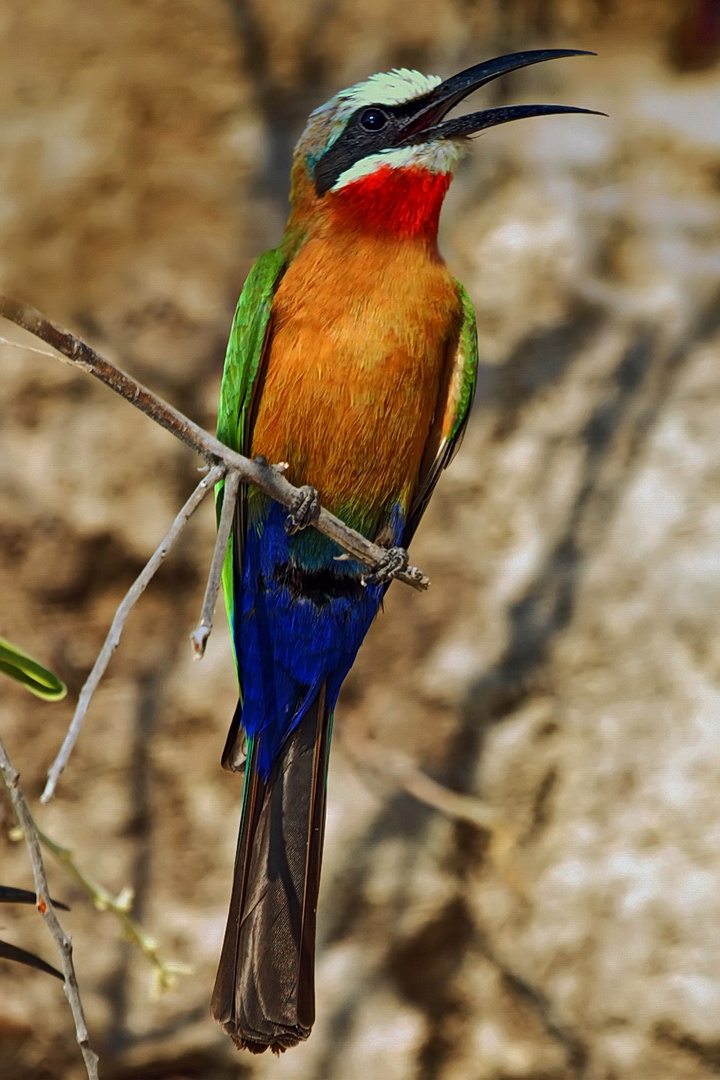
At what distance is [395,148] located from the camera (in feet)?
6.46

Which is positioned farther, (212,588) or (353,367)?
(353,367)

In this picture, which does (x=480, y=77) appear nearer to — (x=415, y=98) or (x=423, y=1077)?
(x=415, y=98)

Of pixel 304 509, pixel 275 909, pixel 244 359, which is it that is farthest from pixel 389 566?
pixel 275 909

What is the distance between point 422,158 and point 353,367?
448mm

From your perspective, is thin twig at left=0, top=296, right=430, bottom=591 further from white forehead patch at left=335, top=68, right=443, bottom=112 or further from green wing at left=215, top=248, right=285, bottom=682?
white forehead patch at left=335, top=68, right=443, bottom=112

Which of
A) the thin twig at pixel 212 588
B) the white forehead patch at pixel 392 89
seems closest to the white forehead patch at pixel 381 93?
the white forehead patch at pixel 392 89

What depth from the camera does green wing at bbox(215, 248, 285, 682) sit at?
1883mm

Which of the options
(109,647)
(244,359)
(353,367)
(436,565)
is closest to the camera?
(109,647)

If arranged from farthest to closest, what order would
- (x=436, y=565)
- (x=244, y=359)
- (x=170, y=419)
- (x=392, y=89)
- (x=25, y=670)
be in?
(x=436, y=565), (x=392, y=89), (x=244, y=359), (x=25, y=670), (x=170, y=419)

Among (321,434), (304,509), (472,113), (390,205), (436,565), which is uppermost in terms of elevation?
(436,565)

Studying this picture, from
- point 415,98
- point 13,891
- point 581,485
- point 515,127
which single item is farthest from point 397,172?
point 515,127

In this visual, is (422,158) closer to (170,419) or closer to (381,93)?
(381,93)

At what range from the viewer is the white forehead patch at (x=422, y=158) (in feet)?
6.34

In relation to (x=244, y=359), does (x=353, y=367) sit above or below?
below
